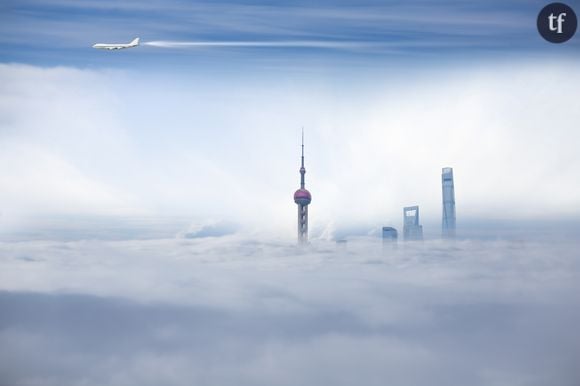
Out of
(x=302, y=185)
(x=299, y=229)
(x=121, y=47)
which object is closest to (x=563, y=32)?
(x=302, y=185)

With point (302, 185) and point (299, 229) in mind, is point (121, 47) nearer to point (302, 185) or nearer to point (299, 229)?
point (302, 185)

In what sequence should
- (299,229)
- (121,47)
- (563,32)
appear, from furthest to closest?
(299,229), (121,47), (563,32)

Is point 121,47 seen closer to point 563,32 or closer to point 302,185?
point 302,185

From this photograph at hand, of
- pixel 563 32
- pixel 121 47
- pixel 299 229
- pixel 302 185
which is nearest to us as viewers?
pixel 563 32

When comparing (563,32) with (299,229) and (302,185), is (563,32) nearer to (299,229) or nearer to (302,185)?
(302,185)

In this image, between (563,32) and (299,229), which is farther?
(299,229)

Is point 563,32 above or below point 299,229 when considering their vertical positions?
above

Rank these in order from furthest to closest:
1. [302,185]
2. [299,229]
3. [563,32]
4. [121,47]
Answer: [299,229], [302,185], [121,47], [563,32]

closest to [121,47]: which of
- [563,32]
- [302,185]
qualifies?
[302,185]

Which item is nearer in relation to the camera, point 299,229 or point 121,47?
point 121,47

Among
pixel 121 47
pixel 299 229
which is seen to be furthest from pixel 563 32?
pixel 299 229
